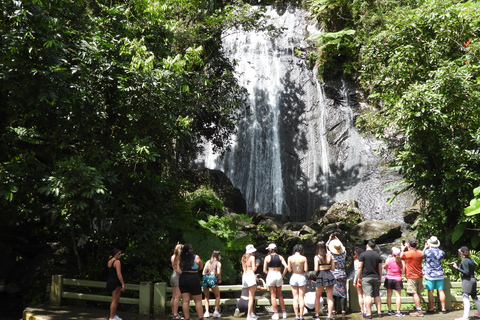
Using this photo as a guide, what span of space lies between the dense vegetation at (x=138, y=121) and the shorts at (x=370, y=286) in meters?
4.25

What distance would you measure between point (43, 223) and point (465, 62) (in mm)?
14364

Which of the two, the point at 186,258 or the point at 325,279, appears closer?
the point at 186,258

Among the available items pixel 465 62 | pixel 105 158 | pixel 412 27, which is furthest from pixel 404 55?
pixel 105 158

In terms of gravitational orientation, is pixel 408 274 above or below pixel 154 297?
above

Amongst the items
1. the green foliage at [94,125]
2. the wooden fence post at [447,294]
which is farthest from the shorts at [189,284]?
the wooden fence post at [447,294]

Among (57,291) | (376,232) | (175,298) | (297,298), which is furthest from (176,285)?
(376,232)

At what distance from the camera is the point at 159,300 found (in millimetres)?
8703

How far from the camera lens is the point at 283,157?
77.1 feet

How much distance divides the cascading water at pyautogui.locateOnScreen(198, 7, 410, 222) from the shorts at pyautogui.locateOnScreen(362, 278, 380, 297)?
484 inches

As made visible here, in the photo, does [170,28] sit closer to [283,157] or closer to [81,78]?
[81,78]

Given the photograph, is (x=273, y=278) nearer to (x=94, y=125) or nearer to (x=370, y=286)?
(x=370, y=286)

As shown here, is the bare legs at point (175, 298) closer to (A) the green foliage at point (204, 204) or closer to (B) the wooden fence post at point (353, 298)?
(B) the wooden fence post at point (353, 298)

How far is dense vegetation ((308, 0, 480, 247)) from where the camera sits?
466 inches

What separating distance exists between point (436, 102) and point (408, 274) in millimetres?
5419
